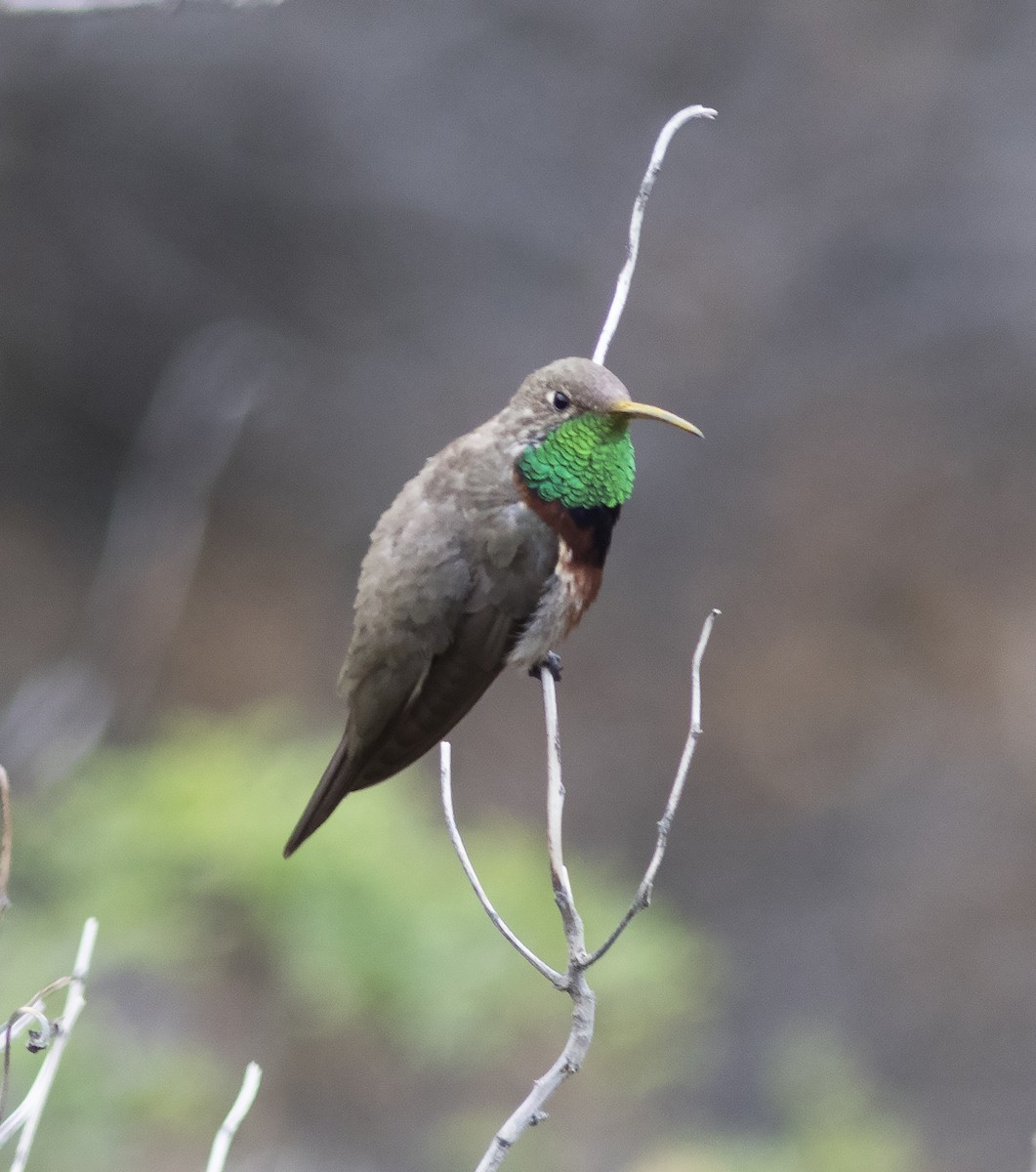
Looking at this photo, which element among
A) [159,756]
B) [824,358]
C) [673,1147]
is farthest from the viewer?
[824,358]

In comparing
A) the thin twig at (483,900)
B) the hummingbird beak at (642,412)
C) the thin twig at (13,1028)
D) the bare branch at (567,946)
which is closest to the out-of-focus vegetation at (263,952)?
the thin twig at (13,1028)

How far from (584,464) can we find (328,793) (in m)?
0.75

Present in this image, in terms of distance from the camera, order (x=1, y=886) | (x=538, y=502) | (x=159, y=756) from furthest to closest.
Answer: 1. (x=159, y=756)
2. (x=538, y=502)
3. (x=1, y=886)

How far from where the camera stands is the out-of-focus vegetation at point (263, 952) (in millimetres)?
5363

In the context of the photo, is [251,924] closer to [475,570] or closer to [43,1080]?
[475,570]

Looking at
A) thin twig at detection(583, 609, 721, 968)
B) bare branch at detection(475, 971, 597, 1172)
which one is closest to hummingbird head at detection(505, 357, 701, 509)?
thin twig at detection(583, 609, 721, 968)

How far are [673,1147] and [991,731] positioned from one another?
141 inches

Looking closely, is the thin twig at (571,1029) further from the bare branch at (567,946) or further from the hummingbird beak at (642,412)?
the hummingbird beak at (642,412)

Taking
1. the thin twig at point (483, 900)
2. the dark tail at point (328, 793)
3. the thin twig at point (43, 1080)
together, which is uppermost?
the dark tail at point (328, 793)

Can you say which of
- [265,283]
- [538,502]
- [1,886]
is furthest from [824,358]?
[1,886]

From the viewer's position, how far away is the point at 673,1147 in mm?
7129

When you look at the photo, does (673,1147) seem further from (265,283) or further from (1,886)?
(1,886)

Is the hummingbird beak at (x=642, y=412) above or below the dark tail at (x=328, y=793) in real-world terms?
above

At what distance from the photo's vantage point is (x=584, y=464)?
2.67m
